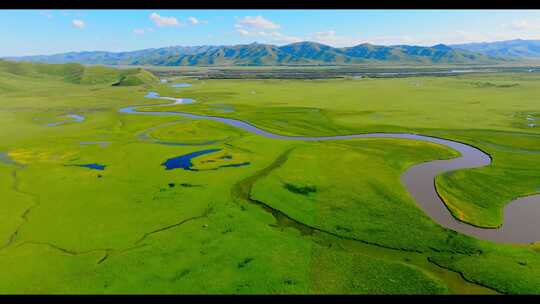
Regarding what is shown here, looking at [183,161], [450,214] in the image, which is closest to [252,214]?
[183,161]

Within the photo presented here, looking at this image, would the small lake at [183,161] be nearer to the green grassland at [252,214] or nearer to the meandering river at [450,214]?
the green grassland at [252,214]

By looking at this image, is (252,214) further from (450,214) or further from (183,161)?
(450,214)

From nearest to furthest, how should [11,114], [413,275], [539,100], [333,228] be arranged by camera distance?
1. [413,275]
2. [333,228]
3. [11,114]
4. [539,100]

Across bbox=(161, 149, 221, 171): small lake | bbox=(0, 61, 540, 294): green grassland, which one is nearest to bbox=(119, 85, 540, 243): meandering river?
bbox=(0, 61, 540, 294): green grassland

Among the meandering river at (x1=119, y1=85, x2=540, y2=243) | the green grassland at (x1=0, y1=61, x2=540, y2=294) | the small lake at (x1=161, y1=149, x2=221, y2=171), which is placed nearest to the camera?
the green grassland at (x1=0, y1=61, x2=540, y2=294)

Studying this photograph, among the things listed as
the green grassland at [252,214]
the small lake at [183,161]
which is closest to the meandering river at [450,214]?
the green grassland at [252,214]

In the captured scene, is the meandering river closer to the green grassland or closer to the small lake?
the green grassland
